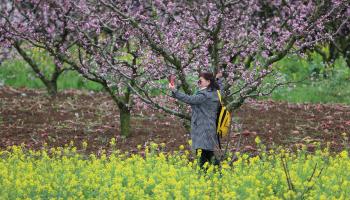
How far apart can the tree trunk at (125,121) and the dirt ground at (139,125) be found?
14 cm

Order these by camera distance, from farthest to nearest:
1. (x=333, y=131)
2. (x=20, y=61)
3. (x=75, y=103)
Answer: (x=20, y=61) → (x=75, y=103) → (x=333, y=131)

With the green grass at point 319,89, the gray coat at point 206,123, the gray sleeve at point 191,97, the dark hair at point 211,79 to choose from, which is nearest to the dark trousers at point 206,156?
the gray coat at point 206,123

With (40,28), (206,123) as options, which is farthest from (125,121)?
(40,28)

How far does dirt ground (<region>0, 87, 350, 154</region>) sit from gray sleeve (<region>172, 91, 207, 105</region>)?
6.38 feet

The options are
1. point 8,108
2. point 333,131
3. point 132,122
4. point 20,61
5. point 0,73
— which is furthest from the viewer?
point 20,61

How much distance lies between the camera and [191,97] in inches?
395

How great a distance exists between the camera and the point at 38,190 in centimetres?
872

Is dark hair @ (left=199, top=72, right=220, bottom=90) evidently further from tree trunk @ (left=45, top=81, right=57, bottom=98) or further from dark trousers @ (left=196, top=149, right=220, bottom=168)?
tree trunk @ (left=45, top=81, right=57, bottom=98)

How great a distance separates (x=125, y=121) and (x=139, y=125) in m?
1.59

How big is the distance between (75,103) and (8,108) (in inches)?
73.4

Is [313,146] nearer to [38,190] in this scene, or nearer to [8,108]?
[38,190]

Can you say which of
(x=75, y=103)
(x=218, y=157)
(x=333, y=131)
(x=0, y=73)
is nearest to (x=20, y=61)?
(x=0, y=73)

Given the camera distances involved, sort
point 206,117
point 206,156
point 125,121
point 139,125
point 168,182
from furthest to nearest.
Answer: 1. point 139,125
2. point 125,121
3. point 206,156
4. point 206,117
5. point 168,182

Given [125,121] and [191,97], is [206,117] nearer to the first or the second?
[191,97]
